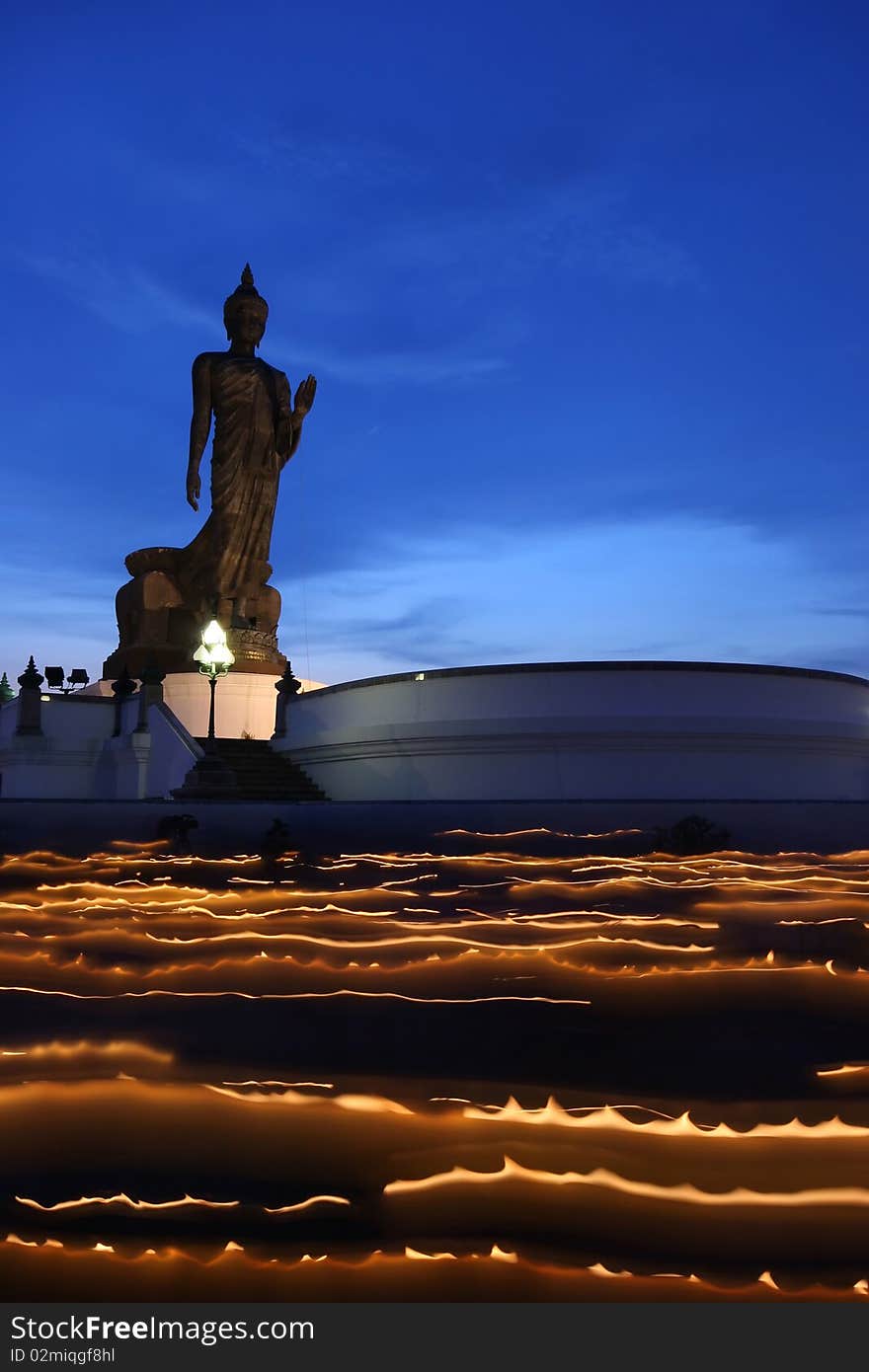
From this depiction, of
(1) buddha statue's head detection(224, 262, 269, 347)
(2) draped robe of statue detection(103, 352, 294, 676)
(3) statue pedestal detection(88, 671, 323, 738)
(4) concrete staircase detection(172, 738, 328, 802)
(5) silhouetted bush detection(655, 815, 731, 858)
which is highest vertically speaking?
(1) buddha statue's head detection(224, 262, 269, 347)

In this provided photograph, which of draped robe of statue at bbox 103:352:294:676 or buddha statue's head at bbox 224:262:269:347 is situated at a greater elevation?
buddha statue's head at bbox 224:262:269:347

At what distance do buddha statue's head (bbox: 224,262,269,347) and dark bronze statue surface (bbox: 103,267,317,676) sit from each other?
27 mm

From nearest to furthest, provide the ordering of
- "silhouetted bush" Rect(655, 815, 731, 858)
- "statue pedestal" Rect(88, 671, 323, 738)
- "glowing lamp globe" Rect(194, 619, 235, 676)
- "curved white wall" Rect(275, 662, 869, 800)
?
"silhouetted bush" Rect(655, 815, 731, 858) → "curved white wall" Rect(275, 662, 869, 800) → "glowing lamp globe" Rect(194, 619, 235, 676) → "statue pedestal" Rect(88, 671, 323, 738)

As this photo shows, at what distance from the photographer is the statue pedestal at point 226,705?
23.8 metres

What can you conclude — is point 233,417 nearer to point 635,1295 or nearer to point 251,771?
point 251,771

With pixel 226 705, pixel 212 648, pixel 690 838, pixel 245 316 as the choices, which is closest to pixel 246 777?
pixel 212 648

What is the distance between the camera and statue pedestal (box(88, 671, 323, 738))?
23750 millimetres

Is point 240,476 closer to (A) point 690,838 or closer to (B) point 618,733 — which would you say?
(B) point 618,733

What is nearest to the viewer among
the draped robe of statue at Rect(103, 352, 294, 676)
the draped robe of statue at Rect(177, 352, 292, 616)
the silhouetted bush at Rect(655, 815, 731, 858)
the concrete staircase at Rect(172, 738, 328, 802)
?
the silhouetted bush at Rect(655, 815, 731, 858)

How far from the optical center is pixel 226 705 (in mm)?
23828

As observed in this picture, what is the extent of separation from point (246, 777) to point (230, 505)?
1146 cm

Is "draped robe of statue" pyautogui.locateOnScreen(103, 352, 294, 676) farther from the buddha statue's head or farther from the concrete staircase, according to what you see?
the concrete staircase

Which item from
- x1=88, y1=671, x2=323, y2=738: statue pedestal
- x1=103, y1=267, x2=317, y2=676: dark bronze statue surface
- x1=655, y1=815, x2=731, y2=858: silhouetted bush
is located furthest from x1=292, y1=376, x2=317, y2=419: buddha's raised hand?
x1=655, y1=815, x2=731, y2=858: silhouetted bush

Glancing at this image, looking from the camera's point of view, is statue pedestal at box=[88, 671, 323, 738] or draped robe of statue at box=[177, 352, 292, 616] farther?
draped robe of statue at box=[177, 352, 292, 616]
